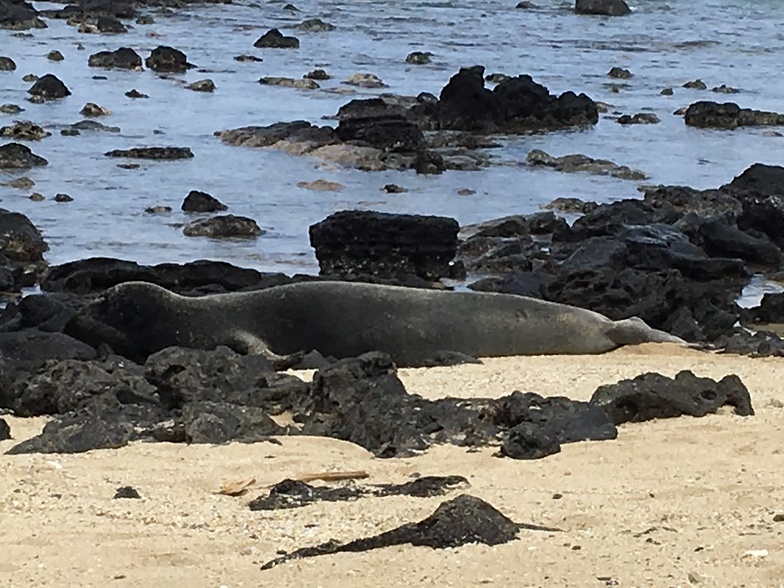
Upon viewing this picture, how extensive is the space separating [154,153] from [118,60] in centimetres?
1084

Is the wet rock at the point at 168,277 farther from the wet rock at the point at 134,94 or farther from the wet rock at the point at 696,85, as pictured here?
the wet rock at the point at 696,85

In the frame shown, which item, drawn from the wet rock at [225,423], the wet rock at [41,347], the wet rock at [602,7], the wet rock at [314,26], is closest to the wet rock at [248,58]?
the wet rock at [314,26]

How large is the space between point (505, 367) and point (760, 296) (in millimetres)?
4470

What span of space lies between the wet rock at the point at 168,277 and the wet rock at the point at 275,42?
2381 centimetres

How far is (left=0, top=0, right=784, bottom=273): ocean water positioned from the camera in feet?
48.5

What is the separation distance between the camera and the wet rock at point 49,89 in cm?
2314

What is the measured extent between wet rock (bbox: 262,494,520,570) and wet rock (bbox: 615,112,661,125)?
63.3 ft

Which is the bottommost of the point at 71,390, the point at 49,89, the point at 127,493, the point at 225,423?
the point at 49,89

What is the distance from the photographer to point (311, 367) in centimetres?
771

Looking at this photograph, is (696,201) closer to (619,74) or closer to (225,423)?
(225,423)

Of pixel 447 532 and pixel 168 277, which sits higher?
pixel 447 532

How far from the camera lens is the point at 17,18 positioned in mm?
36281

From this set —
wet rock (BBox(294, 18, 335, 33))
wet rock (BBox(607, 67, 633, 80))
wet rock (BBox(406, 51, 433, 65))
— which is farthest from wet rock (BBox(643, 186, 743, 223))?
wet rock (BBox(294, 18, 335, 33))

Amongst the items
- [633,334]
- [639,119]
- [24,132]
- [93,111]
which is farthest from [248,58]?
[633,334]
